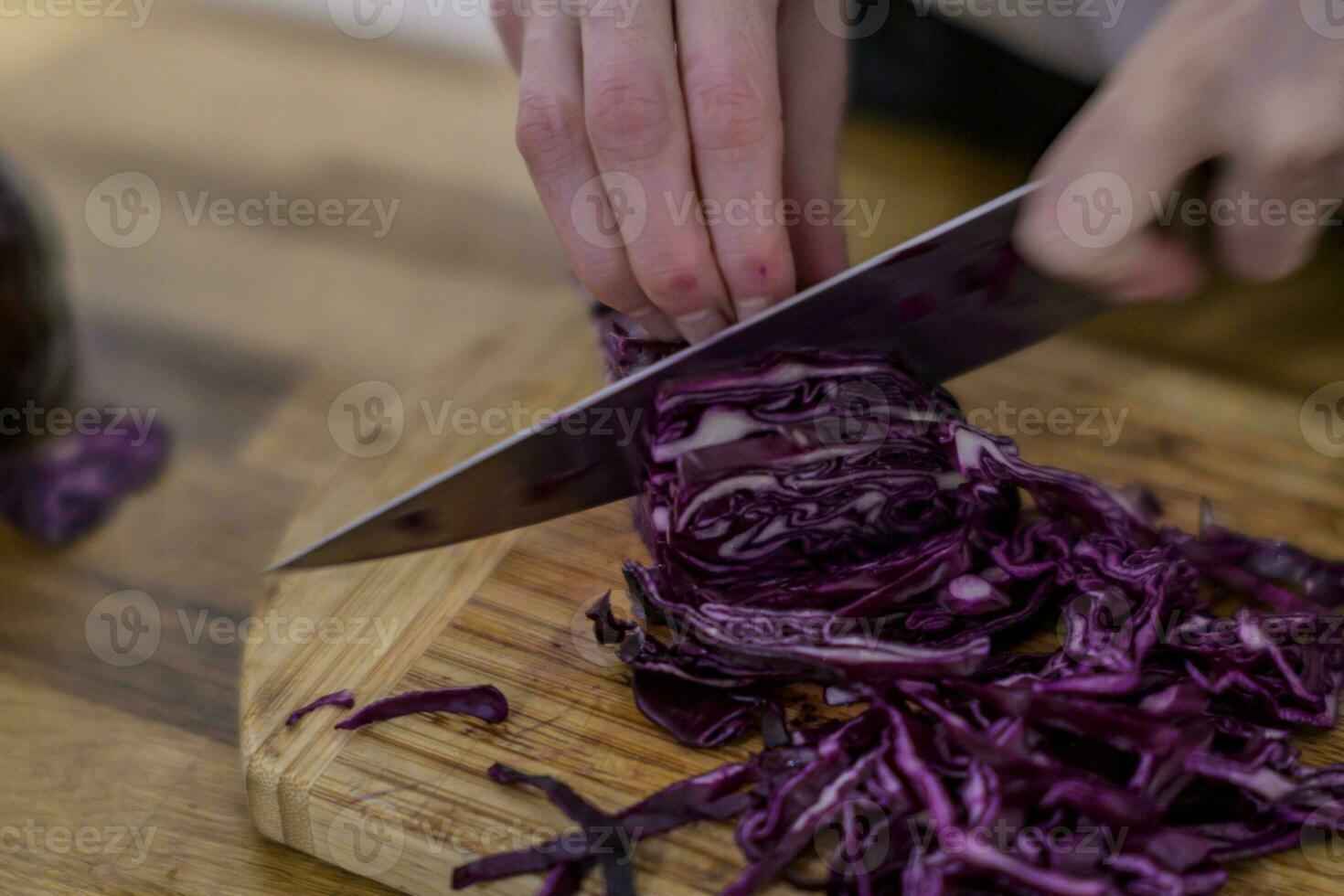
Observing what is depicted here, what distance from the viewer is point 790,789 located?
1771 millimetres

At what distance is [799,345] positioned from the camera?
2018 mm

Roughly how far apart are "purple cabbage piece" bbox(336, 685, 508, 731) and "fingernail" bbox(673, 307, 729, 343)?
639 millimetres

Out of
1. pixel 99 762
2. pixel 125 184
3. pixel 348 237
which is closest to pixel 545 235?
pixel 348 237

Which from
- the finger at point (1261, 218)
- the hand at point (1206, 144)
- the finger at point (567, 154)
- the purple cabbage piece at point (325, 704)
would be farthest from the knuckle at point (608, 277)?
the finger at point (1261, 218)

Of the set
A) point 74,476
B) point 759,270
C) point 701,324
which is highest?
point 759,270

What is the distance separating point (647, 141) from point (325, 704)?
3.24 ft

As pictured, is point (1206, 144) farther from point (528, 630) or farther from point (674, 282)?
point (528, 630)

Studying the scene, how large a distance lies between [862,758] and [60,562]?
169cm

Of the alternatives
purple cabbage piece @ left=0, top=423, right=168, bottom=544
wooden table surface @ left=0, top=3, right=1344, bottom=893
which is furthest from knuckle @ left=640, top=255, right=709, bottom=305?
purple cabbage piece @ left=0, top=423, right=168, bottom=544

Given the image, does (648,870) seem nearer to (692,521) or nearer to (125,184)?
(692,521)

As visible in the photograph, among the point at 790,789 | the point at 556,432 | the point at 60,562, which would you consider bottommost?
the point at 60,562

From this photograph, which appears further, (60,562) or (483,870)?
(60,562)

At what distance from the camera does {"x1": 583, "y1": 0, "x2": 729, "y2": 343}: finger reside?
1894 mm

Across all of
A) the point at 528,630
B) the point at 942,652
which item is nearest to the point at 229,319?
the point at 528,630
